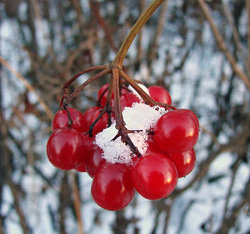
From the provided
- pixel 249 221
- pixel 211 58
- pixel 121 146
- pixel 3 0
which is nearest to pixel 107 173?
pixel 121 146

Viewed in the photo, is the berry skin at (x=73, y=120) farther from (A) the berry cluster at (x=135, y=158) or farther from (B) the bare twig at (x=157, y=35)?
(B) the bare twig at (x=157, y=35)

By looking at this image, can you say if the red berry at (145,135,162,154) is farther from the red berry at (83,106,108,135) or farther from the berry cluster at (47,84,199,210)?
the red berry at (83,106,108,135)

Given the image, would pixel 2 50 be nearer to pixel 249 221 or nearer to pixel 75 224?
pixel 75 224

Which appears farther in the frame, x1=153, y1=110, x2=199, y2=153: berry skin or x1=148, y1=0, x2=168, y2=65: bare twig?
x1=148, y1=0, x2=168, y2=65: bare twig

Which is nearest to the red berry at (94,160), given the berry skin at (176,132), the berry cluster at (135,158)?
the berry cluster at (135,158)

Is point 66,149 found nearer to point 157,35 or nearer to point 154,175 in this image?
point 154,175

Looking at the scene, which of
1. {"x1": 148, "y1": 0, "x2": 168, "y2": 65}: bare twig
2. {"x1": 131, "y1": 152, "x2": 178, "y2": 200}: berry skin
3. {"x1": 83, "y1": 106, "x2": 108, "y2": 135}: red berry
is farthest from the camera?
{"x1": 148, "y1": 0, "x2": 168, "y2": 65}: bare twig

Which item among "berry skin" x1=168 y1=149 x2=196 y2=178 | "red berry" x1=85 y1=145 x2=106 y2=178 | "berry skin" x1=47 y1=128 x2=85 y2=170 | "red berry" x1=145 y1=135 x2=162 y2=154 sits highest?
"berry skin" x1=47 y1=128 x2=85 y2=170

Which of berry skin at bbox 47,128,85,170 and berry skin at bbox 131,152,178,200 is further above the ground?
berry skin at bbox 47,128,85,170

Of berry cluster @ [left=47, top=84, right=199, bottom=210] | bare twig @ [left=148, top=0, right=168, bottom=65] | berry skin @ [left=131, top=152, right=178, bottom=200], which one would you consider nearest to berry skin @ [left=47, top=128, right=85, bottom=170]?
berry cluster @ [left=47, top=84, right=199, bottom=210]
